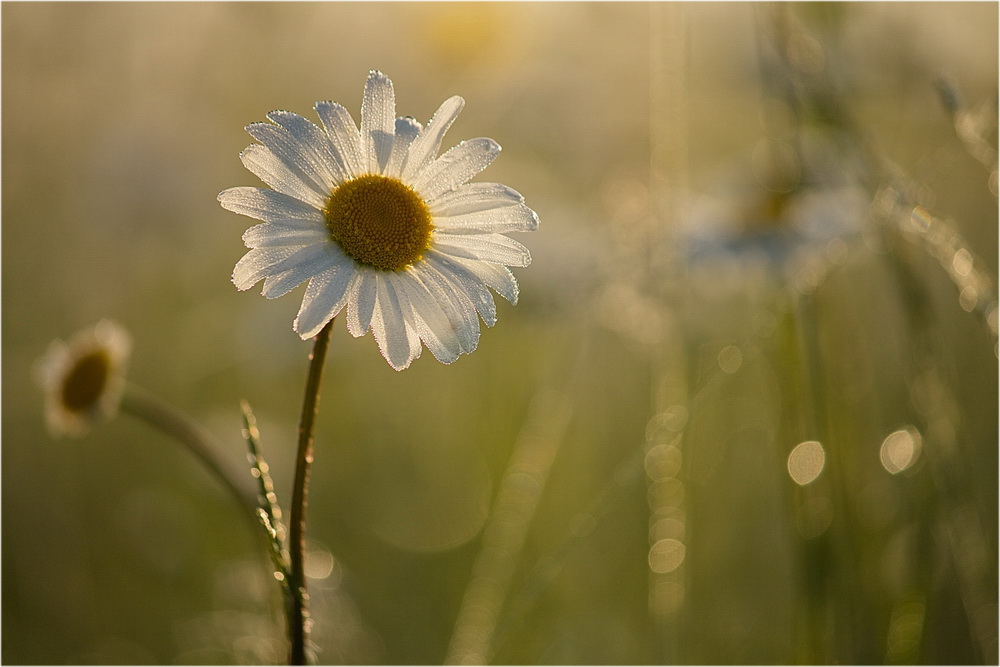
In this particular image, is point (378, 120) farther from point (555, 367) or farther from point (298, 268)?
point (555, 367)

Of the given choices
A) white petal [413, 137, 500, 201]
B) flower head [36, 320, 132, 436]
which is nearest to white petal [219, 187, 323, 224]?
Result: white petal [413, 137, 500, 201]

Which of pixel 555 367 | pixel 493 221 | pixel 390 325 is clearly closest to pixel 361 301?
pixel 390 325

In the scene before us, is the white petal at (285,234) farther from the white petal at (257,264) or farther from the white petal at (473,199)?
the white petal at (473,199)

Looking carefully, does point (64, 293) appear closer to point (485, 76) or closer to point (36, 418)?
point (36, 418)

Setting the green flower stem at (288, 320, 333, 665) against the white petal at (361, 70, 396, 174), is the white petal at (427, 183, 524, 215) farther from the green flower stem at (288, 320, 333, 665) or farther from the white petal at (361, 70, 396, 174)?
the green flower stem at (288, 320, 333, 665)

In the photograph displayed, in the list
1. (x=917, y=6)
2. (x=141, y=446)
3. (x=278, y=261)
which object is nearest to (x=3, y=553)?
(x=141, y=446)

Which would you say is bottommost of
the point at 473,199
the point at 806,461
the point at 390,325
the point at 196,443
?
the point at 806,461
